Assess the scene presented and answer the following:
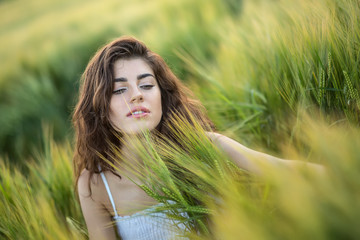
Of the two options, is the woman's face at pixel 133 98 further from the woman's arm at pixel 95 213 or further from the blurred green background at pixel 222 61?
the blurred green background at pixel 222 61

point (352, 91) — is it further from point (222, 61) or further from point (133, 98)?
point (222, 61)

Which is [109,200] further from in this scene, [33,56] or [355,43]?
[33,56]

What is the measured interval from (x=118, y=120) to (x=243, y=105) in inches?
22.3

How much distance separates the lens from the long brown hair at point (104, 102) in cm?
112

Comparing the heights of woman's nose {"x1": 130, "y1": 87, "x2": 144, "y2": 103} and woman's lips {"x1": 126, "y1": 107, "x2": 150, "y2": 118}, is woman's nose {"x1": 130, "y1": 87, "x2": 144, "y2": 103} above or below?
above

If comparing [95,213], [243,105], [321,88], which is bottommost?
[95,213]

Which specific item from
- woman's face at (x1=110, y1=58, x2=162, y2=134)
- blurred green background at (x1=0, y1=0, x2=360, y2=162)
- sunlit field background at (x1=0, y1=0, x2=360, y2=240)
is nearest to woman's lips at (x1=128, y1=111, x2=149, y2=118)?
woman's face at (x1=110, y1=58, x2=162, y2=134)

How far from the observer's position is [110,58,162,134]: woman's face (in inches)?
40.7

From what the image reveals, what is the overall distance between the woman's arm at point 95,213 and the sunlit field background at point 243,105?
0.23ft

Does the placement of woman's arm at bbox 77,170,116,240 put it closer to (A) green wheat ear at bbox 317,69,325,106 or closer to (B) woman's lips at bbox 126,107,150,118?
(B) woman's lips at bbox 126,107,150,118

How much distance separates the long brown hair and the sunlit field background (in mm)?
225

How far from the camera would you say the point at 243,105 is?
1.36 meters

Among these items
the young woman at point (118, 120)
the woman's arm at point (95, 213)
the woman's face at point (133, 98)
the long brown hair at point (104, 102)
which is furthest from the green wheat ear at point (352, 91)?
the woman's arm at point (95, 213)

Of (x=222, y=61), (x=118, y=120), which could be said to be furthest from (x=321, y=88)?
(x=222, y=61)
